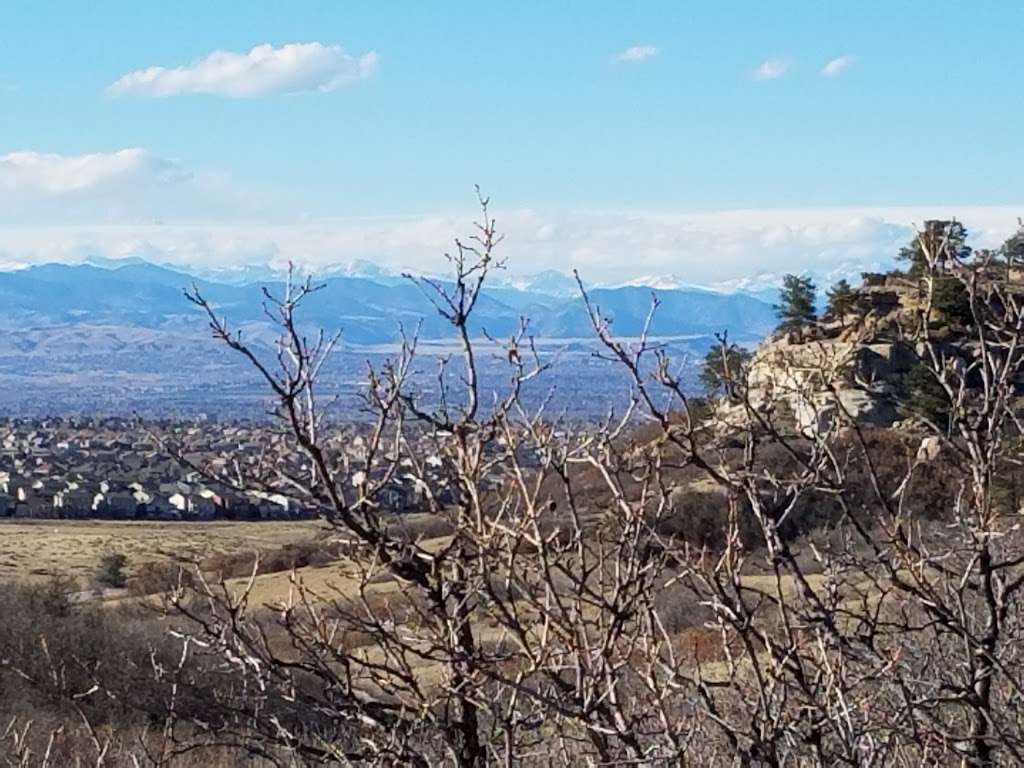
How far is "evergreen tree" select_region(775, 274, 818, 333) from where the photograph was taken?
1240 inches

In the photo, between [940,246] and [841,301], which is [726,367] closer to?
[940,246]

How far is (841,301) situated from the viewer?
101 feet

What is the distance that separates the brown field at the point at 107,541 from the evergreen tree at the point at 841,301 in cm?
1269

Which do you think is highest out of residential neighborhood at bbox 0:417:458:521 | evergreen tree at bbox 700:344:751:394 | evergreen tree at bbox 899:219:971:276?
evergreen tree at bbox 899:219:971:276

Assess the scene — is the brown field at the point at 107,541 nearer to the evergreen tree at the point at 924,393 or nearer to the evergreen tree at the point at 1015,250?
the evergreen tree at the point at 924,393

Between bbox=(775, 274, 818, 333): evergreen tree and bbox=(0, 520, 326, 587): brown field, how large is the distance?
1199 cm

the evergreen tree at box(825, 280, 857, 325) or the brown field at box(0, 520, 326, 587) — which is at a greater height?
the evergreen tree at box(825, 280, 857, 325)

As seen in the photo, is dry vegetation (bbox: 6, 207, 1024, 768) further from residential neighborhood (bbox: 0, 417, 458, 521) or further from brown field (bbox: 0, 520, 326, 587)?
brown field (bbox: 0, 520, 326, 587)

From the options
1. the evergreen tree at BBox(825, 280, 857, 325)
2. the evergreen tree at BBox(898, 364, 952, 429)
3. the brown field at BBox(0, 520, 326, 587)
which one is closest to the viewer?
the evergreen tree at BBox(898, 364, 952, 429)

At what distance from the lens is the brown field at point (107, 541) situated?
98.0ft

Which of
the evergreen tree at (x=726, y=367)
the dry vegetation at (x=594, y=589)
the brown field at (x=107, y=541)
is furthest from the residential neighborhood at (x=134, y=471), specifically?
the brown field at (x=107, y=541)

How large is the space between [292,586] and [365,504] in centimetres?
23

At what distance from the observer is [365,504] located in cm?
246

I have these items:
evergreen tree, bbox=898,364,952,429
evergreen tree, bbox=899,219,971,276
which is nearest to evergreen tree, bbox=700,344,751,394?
evergreen tree, bbox=899,219,971,276
